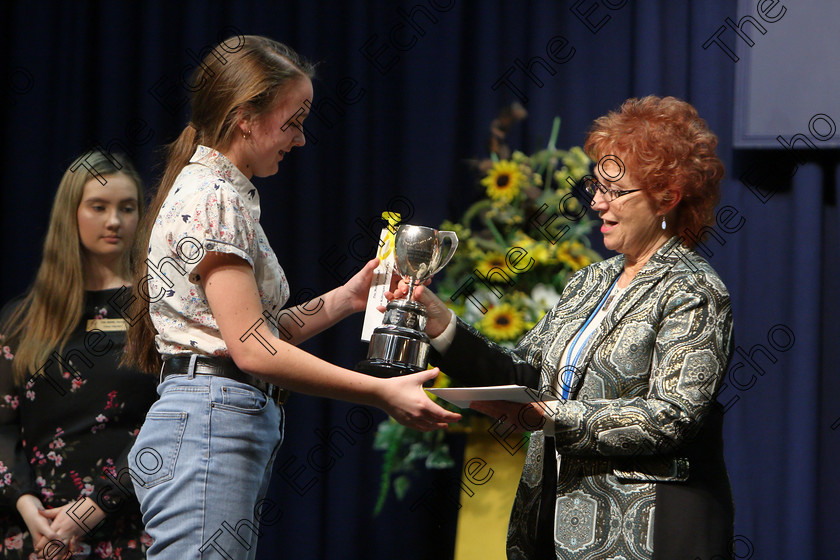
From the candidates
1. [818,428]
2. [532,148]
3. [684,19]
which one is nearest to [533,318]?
[532,148]

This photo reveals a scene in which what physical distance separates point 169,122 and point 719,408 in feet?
7.24

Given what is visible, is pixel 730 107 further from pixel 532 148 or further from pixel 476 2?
pixel 476 2

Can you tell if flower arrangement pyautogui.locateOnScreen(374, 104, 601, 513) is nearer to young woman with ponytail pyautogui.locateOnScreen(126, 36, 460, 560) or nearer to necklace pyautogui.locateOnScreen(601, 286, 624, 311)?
necklace pyautogui.locateOnScreen(601, 286, 624, 311)

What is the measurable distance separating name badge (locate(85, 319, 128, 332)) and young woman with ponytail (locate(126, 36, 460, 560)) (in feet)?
2.04

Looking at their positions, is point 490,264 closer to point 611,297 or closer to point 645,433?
point 611,297

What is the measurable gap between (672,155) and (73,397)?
1403 mm

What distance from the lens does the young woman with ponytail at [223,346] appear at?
4.21ft

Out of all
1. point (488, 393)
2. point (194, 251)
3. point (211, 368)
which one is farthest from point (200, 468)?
point (488, 393)

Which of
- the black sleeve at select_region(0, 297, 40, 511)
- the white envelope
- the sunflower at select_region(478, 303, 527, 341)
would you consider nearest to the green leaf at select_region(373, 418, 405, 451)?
the sunflower at select_region(478, 303, 527, 341)

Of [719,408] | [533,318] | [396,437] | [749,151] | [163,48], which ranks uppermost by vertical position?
[163,48]

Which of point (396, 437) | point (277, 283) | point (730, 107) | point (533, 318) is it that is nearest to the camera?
point (277, 283)

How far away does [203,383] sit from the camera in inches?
51.7

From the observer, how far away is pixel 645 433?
1488mm

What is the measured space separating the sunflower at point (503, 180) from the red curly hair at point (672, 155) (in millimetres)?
678
